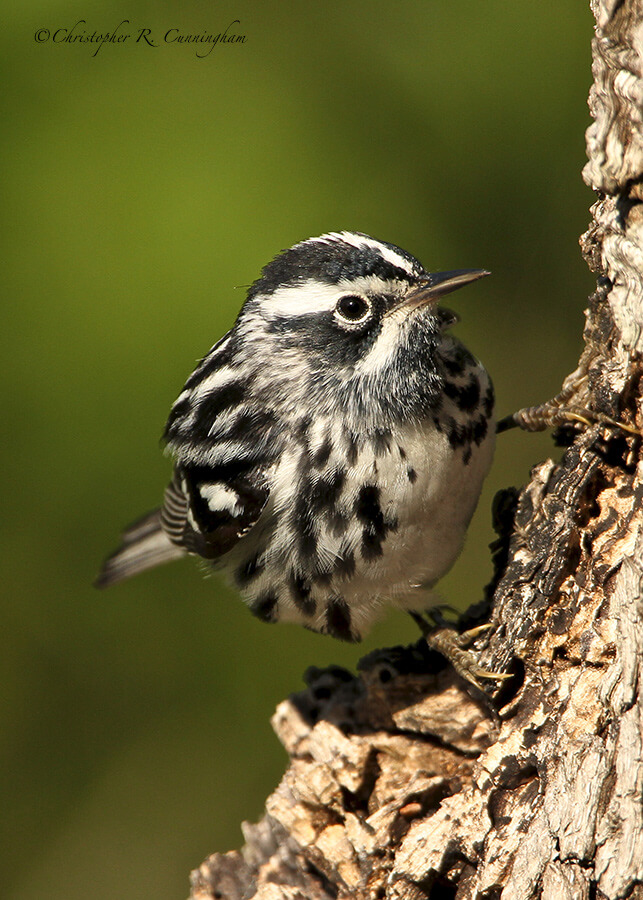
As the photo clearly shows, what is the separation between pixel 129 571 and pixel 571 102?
2.81m

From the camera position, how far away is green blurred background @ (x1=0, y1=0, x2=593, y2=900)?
4.09 meters

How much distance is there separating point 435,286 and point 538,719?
1270 mm

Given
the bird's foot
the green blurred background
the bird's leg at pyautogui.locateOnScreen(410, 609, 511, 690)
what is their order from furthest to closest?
1. the green blurred background
2. the bird's leg at pyautogui.locateOnScreen(410, 609, 511, 690)
3. the bird's foot

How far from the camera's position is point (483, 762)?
2684 mm

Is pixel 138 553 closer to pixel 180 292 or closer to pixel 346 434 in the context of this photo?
pixel 180 292

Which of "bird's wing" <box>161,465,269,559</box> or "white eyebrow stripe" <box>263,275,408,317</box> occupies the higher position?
"white eyebrow stripe" <box>263,275,408,317</box>

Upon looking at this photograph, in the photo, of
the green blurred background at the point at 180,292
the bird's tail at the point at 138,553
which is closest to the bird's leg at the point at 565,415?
the green blurred background at the point at 180,292

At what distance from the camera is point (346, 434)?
2.99m

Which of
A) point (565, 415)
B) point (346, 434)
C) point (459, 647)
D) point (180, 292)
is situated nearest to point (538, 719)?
point (459, 647)

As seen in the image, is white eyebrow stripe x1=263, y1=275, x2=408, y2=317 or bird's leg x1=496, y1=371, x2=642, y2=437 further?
white eyebrow stripe x1=263, y1=275, x2=408, y2=317

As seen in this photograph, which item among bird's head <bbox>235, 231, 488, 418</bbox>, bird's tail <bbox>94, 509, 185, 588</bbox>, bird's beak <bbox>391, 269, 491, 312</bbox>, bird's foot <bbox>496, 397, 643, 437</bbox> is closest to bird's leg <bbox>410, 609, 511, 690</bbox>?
bird's foot <bbox>496, 397, 643, 437</bbox>

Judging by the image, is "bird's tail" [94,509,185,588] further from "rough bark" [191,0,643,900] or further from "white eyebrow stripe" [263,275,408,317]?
"white eyebrow stripe" [263,275,408,317]

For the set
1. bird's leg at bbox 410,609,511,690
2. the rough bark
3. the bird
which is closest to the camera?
the rough bark

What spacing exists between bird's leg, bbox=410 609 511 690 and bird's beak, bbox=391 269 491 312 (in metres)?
0.98
